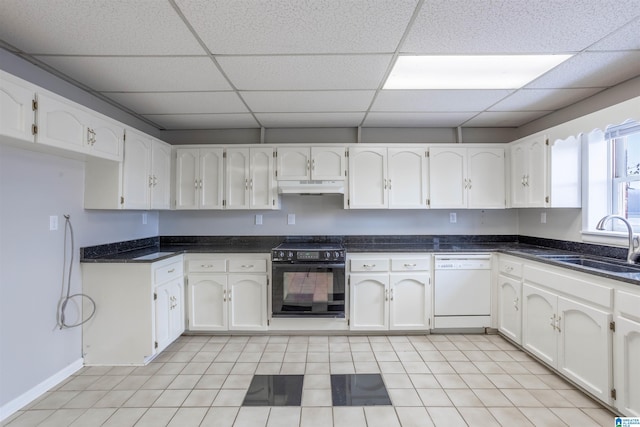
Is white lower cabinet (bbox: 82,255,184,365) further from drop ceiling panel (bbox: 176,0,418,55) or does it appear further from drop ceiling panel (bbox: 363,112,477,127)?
drop ceiling panel (bbox: 363,112,477,127)

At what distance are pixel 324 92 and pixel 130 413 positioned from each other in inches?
104

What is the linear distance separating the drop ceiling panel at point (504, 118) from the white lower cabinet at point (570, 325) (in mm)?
1562

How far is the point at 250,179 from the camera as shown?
3.28 meters

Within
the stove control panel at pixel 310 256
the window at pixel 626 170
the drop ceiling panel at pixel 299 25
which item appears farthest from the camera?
the stove control panel at pixel 310 256

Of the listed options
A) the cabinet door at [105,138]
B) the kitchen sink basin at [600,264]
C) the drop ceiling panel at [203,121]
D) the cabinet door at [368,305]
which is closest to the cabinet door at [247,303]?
the cabinet door at [368,305]

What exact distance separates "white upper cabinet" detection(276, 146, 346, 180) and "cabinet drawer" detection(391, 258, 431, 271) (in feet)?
3.50

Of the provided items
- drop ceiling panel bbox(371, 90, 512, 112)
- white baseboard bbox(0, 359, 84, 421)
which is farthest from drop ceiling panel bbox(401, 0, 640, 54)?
white baseboard bbox(0, 359, 84, 421)

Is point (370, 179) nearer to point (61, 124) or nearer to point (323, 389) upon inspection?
point (323, 389)

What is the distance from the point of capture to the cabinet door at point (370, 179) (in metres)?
3.28

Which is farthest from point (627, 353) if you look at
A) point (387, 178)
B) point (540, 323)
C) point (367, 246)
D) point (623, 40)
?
point (387, 178)

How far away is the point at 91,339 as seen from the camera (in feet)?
7.96

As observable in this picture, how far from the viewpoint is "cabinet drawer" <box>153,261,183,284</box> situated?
252 centimetres

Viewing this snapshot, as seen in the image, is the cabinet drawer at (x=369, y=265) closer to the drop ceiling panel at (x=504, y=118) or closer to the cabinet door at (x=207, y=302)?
the cabinet door at (x=207, y=302)

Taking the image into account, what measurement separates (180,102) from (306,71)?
130cm
